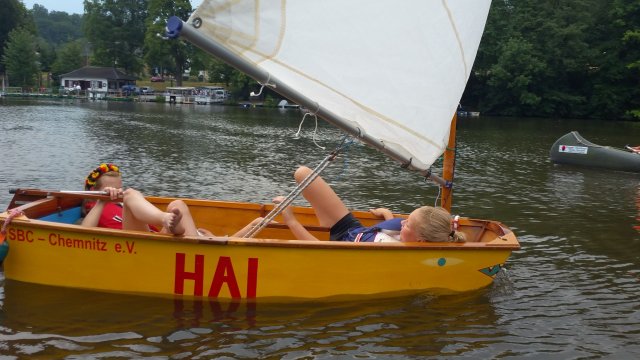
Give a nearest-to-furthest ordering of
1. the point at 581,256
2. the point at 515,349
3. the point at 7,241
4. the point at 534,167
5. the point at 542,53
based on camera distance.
Result: the point at 515,349 < the point at 7,241 < the point at 581,256 < the point at 534,167 < the point at 542,53

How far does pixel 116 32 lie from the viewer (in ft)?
372

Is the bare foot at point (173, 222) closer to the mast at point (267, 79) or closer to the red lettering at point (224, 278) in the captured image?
the red lettering at point (224, 278)

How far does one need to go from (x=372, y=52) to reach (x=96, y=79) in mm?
100931

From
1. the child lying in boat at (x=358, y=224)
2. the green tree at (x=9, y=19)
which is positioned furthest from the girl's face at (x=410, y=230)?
the green tree at (x=9, y=19)

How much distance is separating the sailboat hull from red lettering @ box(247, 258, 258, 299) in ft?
0.04

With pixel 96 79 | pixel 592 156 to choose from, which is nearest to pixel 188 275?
pixel 592 156

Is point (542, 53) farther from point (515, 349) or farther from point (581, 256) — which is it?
point (515, 349)

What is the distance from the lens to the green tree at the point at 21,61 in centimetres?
10006

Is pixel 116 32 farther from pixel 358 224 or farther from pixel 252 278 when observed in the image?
pixel 252 278

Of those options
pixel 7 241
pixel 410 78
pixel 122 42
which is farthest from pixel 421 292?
pixel 122 42

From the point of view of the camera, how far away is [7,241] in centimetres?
750

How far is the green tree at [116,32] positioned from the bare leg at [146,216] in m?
112

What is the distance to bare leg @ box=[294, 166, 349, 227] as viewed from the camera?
827 cm

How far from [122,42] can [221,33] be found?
11687 centimetres
